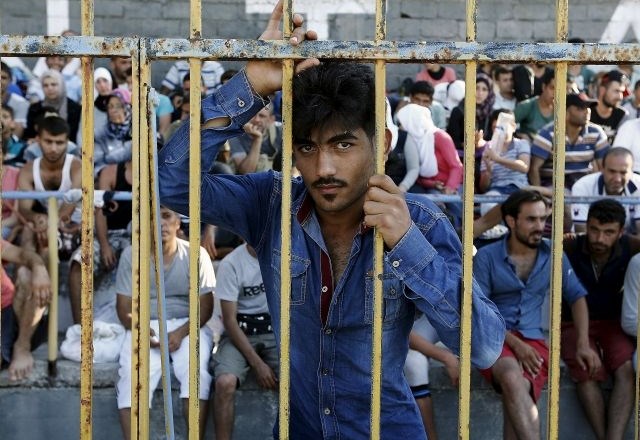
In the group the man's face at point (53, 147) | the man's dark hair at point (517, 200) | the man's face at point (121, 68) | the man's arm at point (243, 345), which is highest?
the man's face at point (121, 68)

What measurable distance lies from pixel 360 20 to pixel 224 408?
Result: 7969mm

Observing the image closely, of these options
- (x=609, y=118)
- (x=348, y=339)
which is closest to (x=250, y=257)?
(x=348, y=339)

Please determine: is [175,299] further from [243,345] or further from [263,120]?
[263,120]

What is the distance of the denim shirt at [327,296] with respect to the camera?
273cm

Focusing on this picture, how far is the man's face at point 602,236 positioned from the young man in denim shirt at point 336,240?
336 cm

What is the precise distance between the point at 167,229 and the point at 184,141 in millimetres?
3317

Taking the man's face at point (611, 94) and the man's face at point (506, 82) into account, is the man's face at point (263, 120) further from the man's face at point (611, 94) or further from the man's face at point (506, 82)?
the man's face at point (506, 82)

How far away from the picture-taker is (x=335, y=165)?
2.76 meters

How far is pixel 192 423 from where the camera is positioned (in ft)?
8.93

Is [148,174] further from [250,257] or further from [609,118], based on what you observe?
[609,118]

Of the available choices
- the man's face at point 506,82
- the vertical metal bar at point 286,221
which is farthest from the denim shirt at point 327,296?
the man's face at point 506,82

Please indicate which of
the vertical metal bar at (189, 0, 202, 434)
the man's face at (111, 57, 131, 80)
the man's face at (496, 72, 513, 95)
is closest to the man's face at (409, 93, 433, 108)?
the man's face at (496, 72, 513, 95)

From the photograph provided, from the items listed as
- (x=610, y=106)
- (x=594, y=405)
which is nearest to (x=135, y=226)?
(x=594, y=405)

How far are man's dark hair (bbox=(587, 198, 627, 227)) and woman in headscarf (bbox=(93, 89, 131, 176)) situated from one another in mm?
3667
